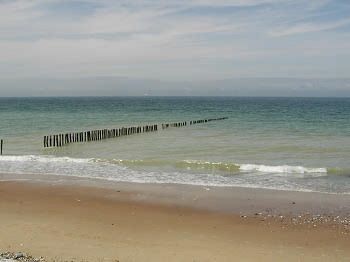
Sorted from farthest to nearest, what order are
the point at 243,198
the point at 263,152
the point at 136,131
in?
the point at 136,131, the point at 263,152, the point at 243,198

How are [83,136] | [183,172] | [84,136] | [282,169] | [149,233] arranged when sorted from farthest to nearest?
1. [83,136]
2. [84,136]
3. [282,169]
4. [183,172]
5. [149,233]

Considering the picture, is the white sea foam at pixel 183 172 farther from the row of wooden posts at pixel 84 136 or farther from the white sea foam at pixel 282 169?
the row of wooden posts at pixel 84 136

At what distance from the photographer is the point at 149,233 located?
12.0 meters

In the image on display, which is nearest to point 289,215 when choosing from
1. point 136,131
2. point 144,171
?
point 144,171

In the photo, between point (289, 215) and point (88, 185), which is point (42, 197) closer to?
point (88, 185)

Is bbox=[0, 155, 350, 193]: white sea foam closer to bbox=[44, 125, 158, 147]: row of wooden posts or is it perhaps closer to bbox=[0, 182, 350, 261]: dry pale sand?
bbox=[0, 182, 350, 261]: dry pale sand

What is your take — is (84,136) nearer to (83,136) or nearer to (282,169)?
(83,136)

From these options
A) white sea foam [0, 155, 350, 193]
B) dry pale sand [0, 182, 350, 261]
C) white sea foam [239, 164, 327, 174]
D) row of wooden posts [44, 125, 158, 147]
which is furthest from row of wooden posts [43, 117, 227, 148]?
dry pale sand [0, 182, 350, 261]

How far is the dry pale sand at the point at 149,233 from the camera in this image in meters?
10.2

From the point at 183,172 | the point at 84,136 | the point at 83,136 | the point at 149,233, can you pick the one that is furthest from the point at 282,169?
the point at 83,136

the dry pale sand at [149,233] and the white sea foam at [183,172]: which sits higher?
the dry pale sand at [149,233]

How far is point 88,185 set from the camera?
61.8 ft

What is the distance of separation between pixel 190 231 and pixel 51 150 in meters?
23.0

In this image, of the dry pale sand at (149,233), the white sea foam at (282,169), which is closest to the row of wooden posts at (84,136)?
the white sea foam at (282,169)
